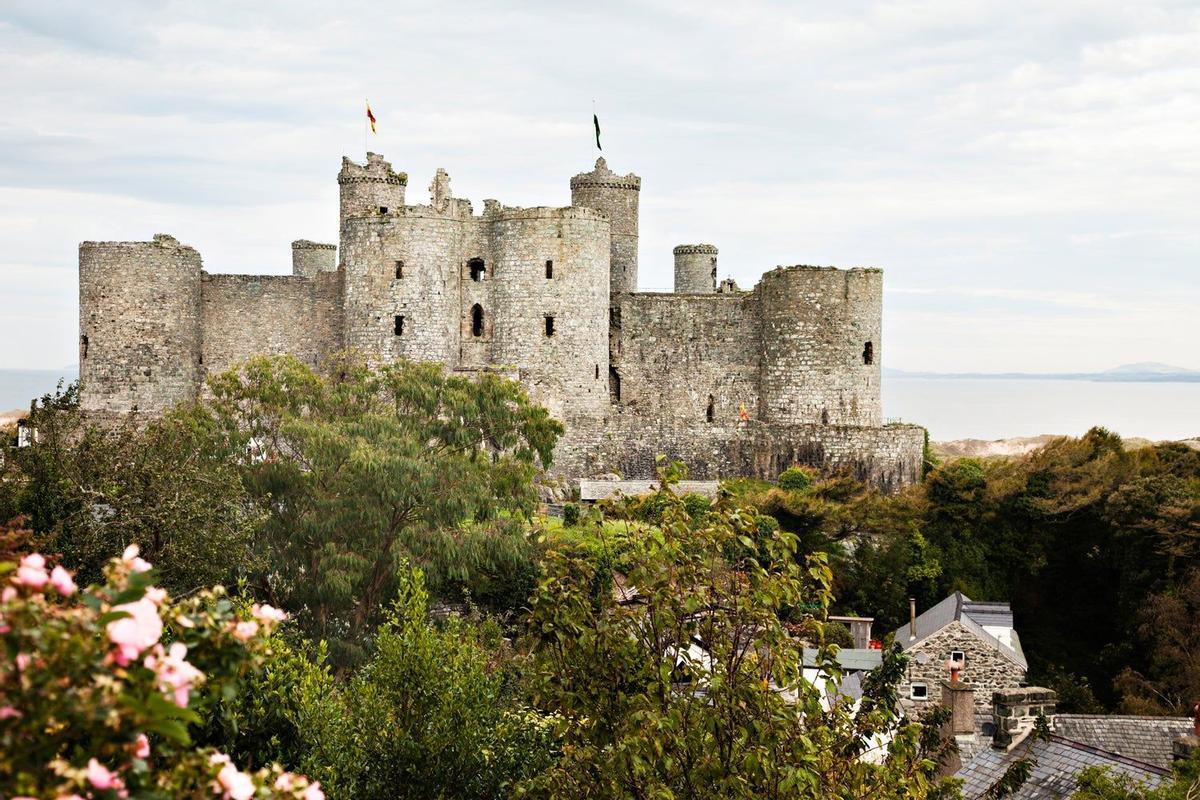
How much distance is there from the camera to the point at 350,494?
23672 mm

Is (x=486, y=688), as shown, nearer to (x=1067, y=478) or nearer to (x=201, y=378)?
(x=1067, y=478)

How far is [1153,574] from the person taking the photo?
2972 centimetres

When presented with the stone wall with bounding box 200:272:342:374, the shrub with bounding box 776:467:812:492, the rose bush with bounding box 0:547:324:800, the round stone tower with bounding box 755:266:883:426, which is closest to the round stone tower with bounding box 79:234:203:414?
the stone wall with bounding box 200:272:342:374

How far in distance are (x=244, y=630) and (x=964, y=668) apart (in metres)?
18.8

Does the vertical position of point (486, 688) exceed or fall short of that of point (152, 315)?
it falls short

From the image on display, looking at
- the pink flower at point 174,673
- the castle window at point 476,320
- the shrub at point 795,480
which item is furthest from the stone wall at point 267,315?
the pink flower at point 174,673

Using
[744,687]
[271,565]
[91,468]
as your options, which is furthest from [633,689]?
[271,565]

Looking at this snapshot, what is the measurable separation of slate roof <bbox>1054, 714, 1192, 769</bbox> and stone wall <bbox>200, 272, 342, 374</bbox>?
84.2 ft

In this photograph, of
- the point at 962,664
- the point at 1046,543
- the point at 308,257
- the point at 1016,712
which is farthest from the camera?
the point at 308,257

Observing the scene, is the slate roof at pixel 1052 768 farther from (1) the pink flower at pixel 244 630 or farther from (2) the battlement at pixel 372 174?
(2) the battlement at pixel 372 174

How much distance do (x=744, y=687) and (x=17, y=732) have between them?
663 cm

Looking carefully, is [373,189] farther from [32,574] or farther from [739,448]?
[32,574]

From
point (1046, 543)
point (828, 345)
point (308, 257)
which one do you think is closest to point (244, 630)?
point (1046, 543)

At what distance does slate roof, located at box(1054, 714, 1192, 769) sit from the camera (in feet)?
58.0
